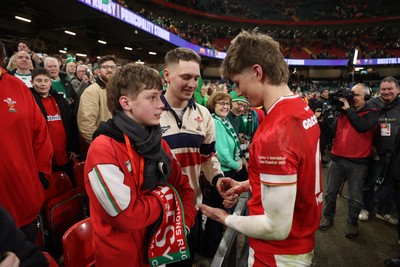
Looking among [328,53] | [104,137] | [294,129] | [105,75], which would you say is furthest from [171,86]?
[328,53]

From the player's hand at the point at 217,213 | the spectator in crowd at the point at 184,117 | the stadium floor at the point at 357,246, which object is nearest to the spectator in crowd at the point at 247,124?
the stadium floor at the point at 357,246

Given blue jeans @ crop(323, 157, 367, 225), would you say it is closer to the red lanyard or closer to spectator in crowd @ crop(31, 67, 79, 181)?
the red lanyard

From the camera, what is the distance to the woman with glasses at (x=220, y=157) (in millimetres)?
2895

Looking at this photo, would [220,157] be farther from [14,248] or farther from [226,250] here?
[14,248]

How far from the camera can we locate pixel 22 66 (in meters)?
4.10

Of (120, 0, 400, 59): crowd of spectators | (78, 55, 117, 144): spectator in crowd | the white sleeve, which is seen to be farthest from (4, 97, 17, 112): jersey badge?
(120, 0, 400, 59): crowd of spectators

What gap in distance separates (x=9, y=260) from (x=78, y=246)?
73cm

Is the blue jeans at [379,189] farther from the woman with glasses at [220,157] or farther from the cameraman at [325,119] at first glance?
the woman with glasses at [220,157]

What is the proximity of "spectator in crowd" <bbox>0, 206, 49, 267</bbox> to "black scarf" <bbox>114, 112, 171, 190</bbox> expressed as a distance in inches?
21.5

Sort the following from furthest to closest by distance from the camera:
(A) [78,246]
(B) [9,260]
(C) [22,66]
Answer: (C) [22,66], (A) [78,246], (B) [9,260]

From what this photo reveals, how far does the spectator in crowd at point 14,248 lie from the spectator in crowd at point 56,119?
2.37 metres

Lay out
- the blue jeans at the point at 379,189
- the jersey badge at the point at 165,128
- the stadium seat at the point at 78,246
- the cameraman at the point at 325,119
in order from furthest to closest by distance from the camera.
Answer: the cameraman at the point at 325,119
the blue jeans at the point at 379,189
the jersey badge at the point at 165,128
the stadium seat at the point at 78,246

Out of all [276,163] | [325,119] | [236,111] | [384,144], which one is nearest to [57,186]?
[276,163]

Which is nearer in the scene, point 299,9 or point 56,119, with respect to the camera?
point 56,119
